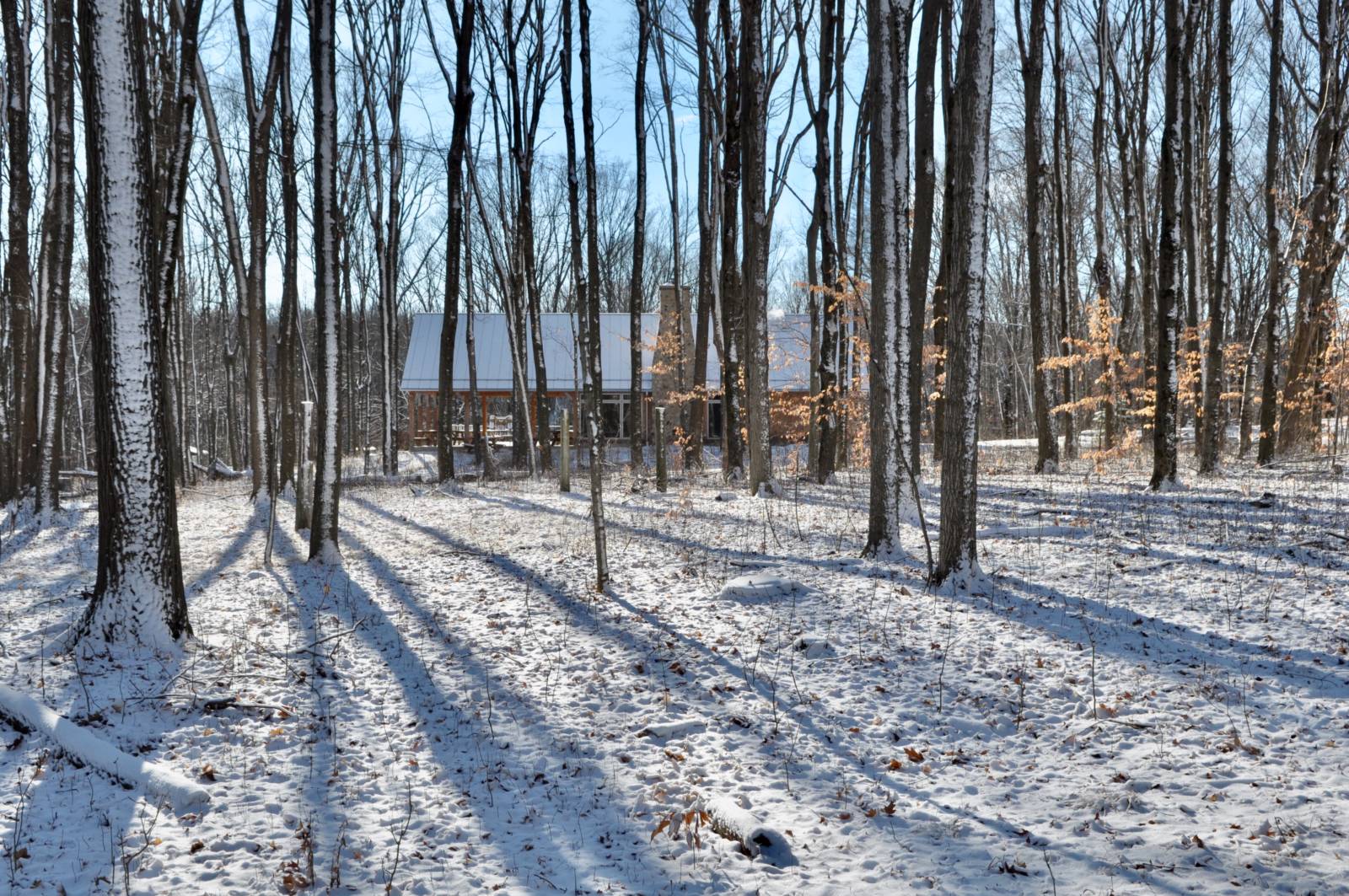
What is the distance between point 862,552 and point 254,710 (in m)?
5.43

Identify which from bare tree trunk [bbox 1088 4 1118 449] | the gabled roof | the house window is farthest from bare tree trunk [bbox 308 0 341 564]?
the house window

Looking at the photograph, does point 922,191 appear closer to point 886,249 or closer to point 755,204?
point 755,204

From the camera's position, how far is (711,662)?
5.48 metres

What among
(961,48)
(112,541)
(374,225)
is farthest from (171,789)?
(374,225)

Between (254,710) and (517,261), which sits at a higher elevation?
(517,261)

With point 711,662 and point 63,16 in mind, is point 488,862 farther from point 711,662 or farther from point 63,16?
point 63,16

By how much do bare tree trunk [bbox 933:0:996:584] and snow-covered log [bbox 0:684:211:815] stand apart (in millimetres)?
5306

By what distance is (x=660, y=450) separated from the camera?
44.9 feet

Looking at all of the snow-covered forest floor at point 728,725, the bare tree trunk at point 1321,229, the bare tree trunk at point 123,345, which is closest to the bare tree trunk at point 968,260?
the snow-covered forest floor at point 728,725

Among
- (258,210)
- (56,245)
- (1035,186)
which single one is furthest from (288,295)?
(1035,186)

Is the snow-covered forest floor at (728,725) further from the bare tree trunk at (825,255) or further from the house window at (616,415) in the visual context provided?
the house window at (616,415)

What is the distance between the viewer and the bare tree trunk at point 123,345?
5.14 m

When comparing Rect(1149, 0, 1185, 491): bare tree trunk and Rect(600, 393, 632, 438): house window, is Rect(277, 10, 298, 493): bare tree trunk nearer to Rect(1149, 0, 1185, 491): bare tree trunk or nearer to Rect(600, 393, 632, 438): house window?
Rect(1149, 0, 1185, 491): bare tree trunk

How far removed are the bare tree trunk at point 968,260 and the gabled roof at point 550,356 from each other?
72.4ft
